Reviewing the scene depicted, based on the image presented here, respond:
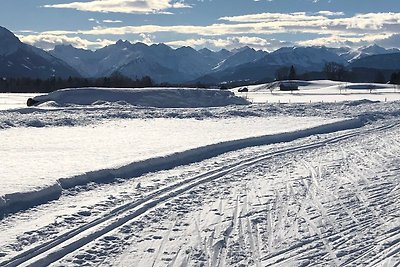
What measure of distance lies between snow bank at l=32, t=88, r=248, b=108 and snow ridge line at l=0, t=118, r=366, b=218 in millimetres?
19915

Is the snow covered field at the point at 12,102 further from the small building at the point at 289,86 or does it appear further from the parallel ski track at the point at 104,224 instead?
the small building at the point at 289,86

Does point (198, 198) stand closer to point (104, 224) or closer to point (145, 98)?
point (104, 224)

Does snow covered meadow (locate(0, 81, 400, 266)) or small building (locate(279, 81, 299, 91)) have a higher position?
snow covered meadow (locate(0, 81, 400, 266))

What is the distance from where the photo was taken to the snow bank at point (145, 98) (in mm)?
43719

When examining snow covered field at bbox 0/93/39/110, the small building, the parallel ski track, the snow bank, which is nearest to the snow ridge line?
the parallel ski track

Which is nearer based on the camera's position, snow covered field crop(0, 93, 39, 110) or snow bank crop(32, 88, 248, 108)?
snow bank crop(32, 88, 248, 108)

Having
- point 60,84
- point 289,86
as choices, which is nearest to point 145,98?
point 289,86

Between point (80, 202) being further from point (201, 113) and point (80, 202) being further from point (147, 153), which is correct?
point (201, 113)

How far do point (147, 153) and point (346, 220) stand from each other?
8.33 meters

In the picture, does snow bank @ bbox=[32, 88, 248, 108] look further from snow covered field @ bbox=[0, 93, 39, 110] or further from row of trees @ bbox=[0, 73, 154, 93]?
row of trees @ bbox=[0, 73, 154, 93]

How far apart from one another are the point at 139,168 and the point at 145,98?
98.9ft

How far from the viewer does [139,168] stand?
48.3 ft

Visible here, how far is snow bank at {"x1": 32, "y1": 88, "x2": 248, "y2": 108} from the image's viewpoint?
43719 mm

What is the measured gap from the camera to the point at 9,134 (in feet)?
75.6
